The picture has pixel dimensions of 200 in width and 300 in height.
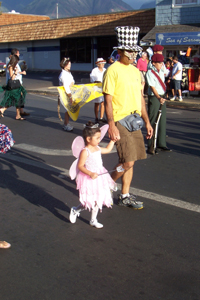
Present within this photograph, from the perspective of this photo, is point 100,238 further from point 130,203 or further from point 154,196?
point 154,196

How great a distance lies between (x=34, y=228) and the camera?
13.8 feet

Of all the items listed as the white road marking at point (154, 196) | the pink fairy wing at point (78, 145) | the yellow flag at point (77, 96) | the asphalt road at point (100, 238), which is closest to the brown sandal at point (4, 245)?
the asphalt road at point (100, 238)

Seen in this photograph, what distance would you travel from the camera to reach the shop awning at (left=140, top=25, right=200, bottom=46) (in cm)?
1873

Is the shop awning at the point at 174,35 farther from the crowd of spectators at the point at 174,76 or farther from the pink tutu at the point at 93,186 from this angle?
the pink tutu at the point at 93,186

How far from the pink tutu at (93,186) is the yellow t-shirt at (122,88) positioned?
675 mm

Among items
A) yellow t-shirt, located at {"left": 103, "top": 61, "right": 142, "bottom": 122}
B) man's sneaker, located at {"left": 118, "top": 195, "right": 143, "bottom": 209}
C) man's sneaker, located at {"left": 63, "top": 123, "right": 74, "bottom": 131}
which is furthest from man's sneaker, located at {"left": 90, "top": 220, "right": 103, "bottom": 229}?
man's sneaker, located at {"left": 63, "top": 123, "right": 74, "bottom": 131}

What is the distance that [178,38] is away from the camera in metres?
19.2


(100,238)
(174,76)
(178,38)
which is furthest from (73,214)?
(178,38)

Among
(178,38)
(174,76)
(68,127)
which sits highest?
(178,38)

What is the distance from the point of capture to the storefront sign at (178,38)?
18656mm

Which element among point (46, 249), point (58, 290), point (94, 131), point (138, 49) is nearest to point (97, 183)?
point (94, 131)

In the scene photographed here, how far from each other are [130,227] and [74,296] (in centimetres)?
135

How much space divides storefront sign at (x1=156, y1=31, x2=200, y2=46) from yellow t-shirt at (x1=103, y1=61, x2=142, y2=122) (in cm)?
1529

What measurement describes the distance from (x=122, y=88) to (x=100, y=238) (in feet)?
5.40
